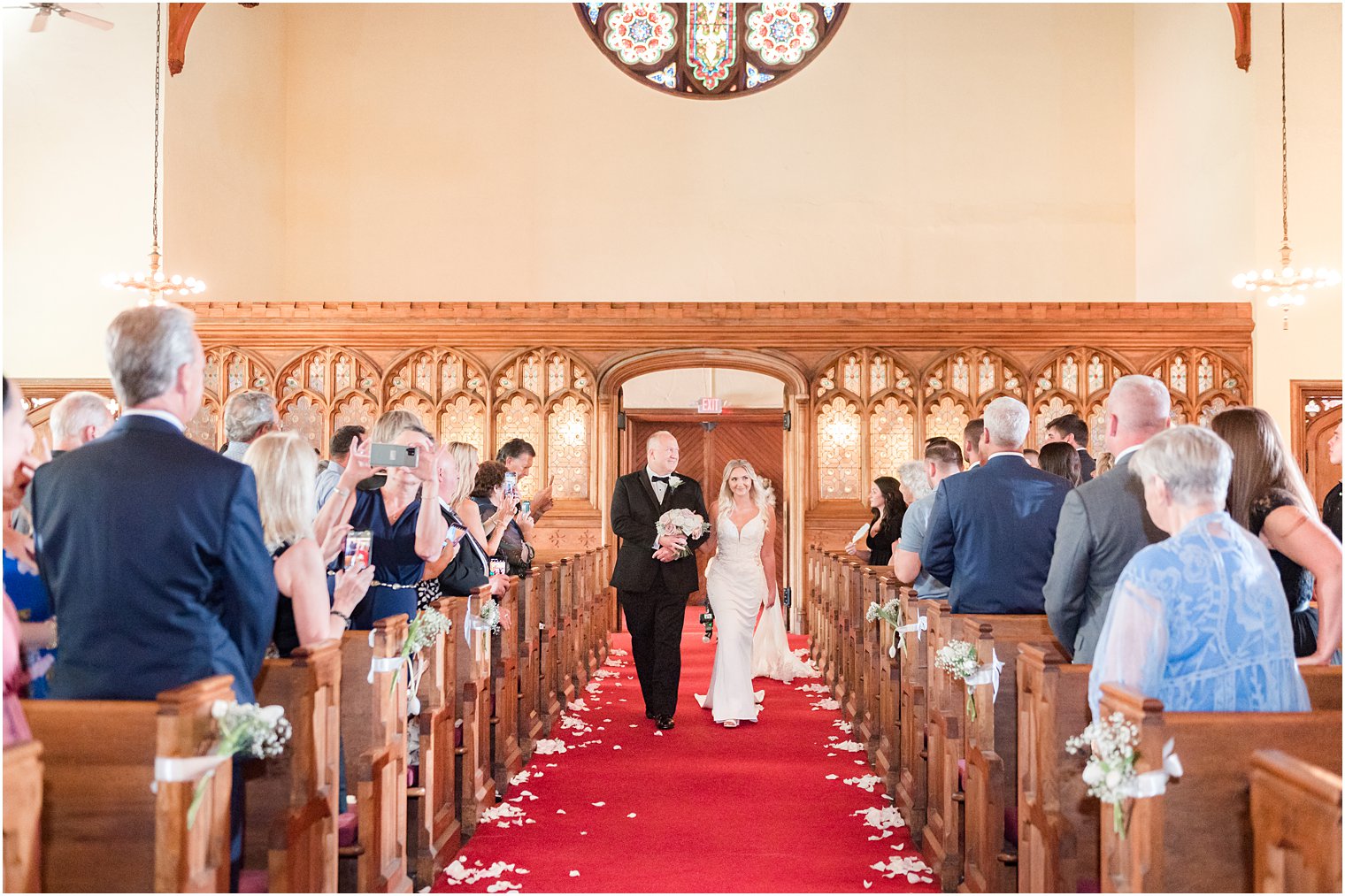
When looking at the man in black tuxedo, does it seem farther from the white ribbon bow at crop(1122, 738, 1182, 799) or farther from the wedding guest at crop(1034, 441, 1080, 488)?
the white ribbon bow at crop(1122, 738, 1182, 799)

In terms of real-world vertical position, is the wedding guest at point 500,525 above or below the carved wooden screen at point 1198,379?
below

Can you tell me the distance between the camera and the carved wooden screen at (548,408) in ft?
37.4

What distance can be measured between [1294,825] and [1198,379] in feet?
33.5

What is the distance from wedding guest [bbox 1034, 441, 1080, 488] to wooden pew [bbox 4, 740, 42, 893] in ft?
13.8

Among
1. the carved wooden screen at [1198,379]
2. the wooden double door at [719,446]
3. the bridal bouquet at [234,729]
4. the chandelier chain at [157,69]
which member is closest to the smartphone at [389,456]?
the bridal bouquet at [234,729]

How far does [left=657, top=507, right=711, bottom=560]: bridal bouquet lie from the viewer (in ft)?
20.9

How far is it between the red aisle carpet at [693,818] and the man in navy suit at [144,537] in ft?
6.26

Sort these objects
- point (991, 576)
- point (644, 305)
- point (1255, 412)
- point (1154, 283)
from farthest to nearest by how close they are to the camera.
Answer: point (1154, 283) < point (644, 305) < point (991, 576) < point (1255, 412)

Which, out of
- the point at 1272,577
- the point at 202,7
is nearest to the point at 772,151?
the point at 202,7

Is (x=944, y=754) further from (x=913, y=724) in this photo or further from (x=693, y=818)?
(x=693, y=818)

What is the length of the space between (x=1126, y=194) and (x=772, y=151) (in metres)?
4.58

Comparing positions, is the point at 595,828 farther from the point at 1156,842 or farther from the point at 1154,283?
the point at 1154,283

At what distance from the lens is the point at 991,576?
4.07 metres

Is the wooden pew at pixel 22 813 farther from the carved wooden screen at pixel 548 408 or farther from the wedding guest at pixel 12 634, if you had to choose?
the carved wooden screen at pixel 548 408
